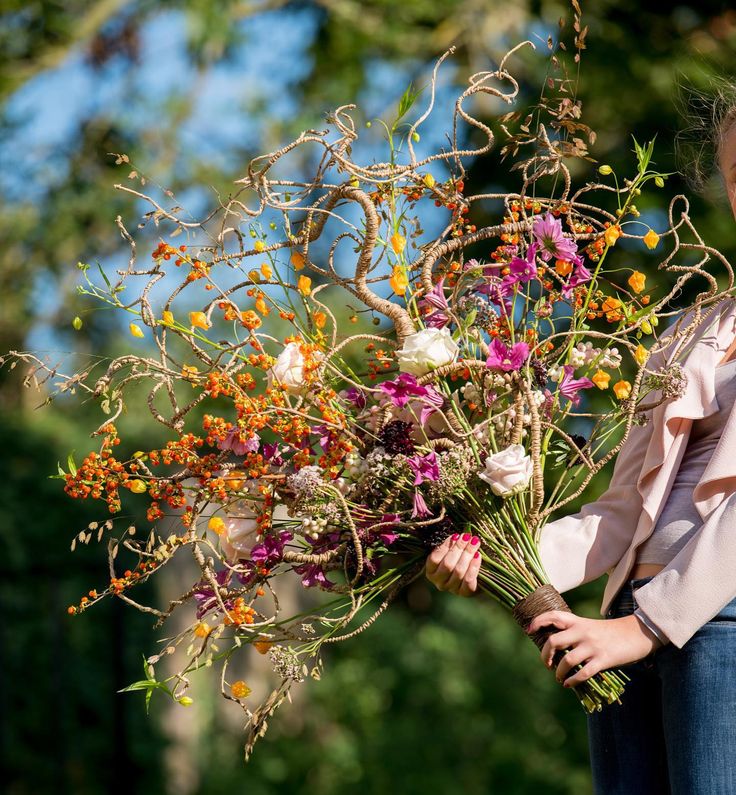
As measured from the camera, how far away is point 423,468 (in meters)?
1.59

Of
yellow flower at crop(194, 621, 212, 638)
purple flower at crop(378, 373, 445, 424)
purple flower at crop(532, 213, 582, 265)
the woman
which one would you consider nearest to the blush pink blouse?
the woman

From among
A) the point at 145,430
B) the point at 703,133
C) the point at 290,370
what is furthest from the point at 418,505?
the point at 145,430

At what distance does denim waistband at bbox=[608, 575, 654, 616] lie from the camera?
5.33 feet

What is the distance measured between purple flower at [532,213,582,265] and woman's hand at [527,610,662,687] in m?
0.58

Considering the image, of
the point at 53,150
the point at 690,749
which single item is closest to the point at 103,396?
the point at 690,749

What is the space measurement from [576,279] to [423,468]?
43 centimetres

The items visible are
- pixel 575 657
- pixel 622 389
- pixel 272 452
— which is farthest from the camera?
pixel 272 452

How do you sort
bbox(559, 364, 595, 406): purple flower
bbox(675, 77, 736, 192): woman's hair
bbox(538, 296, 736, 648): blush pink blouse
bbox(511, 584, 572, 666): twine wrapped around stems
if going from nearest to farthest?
bbox(538, 296, 736, 648): blush pink blouse < bbox(511, 584, 572, 666): twine wrapped around stems < bbox(559, 364, 595, 406): purple flower < bbox(675, 77, 736, 192): woman's hair

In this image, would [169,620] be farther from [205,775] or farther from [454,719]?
[454,719]

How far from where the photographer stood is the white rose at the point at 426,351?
5.21 ft

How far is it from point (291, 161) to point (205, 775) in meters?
4.99

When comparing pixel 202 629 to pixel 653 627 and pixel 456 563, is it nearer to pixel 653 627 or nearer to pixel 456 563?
pixel 456 563

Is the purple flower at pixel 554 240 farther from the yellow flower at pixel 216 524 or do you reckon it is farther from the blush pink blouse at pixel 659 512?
the yellow flower at pixel 216 524

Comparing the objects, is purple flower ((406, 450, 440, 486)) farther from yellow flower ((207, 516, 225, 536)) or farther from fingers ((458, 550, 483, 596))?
yellow flower ((207, 516, 225, 536))
